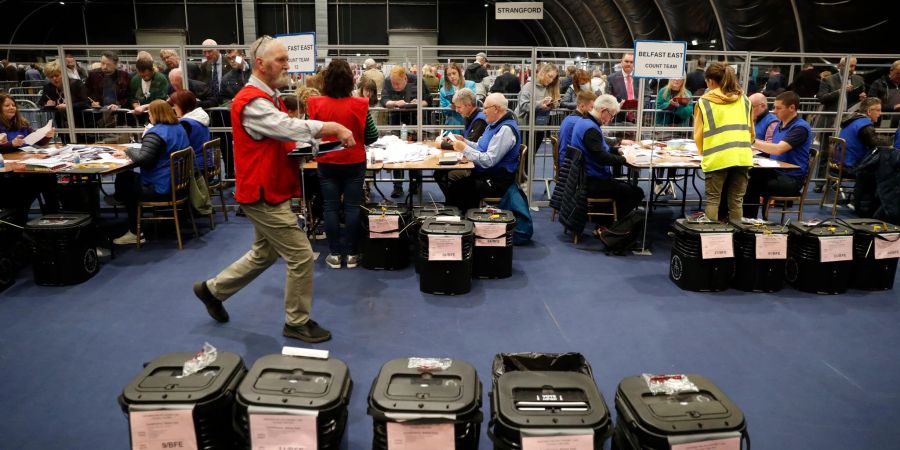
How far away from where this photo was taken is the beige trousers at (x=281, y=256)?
3146 mm

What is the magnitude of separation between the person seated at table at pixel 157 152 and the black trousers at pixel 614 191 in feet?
11.7

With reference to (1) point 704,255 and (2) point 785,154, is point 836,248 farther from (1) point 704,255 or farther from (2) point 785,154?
(2) point 785,154

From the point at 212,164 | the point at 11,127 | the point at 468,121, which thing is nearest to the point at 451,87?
the point at 468,121

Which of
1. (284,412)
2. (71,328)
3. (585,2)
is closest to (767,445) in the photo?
(284,412)

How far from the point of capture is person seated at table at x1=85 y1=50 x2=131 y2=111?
24.5 ft

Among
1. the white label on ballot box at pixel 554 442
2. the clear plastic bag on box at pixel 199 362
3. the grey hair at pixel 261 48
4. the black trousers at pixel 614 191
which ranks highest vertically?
the grey hair at pixel 261 48

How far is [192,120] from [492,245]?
3.01 metres

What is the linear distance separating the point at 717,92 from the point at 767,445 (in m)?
2.73

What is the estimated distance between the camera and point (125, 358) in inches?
129

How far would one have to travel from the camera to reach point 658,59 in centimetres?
498

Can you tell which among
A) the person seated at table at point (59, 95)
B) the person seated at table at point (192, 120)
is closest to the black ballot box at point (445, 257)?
the person seated at table at point (192, 120)

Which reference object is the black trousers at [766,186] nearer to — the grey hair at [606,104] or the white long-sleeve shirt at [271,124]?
the grey hair at [606,104]

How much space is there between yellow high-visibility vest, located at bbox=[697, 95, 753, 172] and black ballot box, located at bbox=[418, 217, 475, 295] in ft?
6.36

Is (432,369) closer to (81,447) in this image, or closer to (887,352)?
(81,447)
